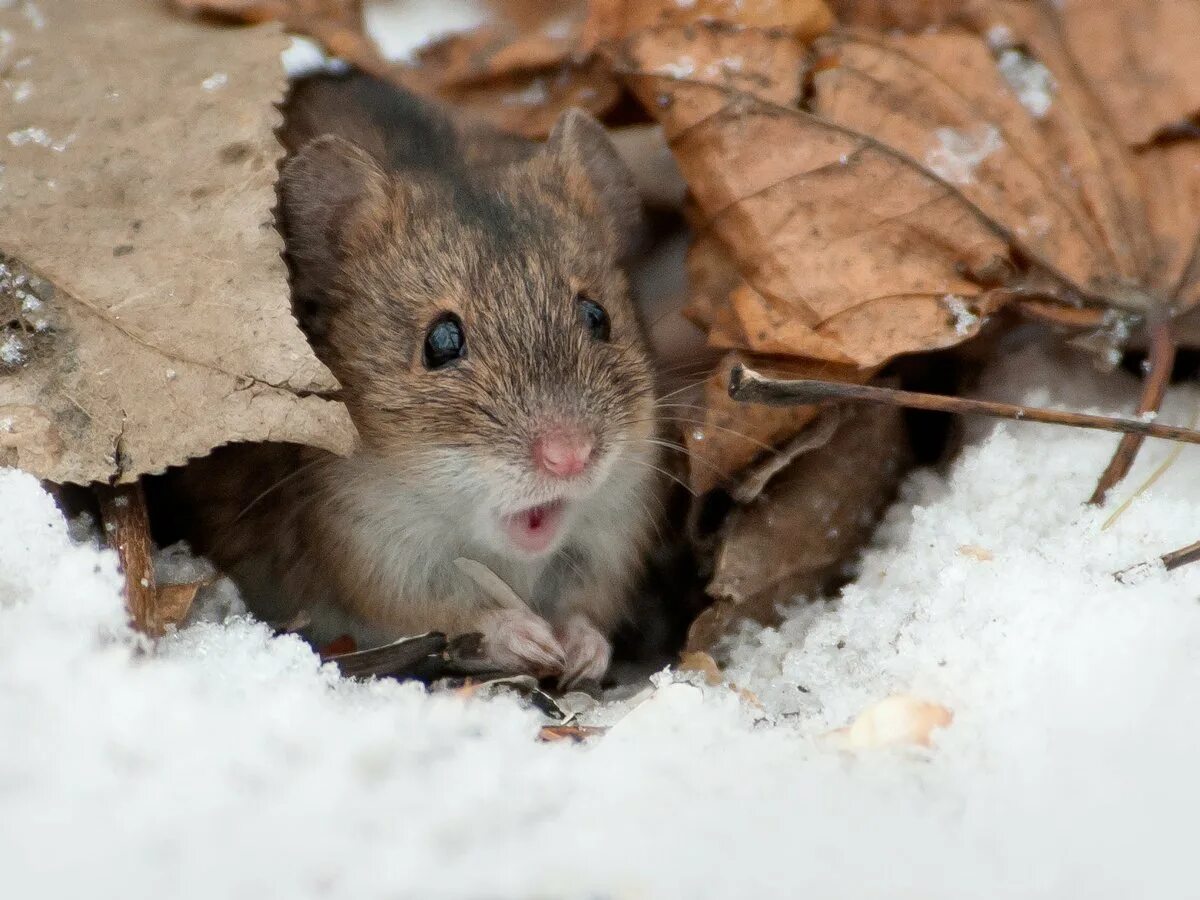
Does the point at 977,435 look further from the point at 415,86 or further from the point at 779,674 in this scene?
the point at 415,86

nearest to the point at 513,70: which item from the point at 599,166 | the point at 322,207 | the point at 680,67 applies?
the point at 599,166

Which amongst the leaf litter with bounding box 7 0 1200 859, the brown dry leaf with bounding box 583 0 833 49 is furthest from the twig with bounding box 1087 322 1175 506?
the brown dry leaf with bounding box 583 0 833 49

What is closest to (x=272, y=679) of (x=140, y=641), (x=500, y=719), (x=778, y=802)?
(x=140, y=641)

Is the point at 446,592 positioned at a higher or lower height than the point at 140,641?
lower

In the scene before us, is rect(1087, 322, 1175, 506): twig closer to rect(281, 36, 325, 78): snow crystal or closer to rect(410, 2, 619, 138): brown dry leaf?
rect(410, 2, 619, 138): brown dry leaf

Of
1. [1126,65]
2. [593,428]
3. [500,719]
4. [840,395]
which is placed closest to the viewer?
[500,719]
